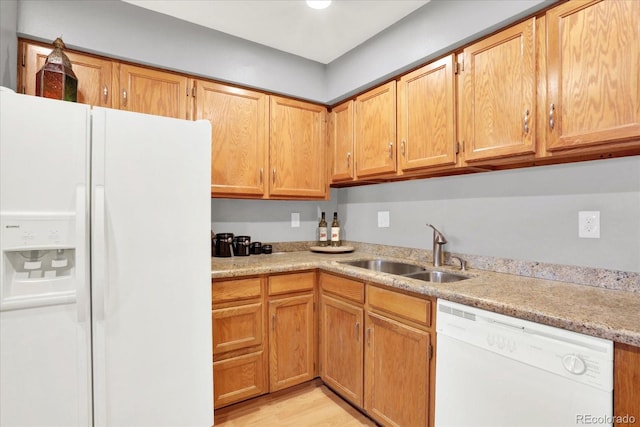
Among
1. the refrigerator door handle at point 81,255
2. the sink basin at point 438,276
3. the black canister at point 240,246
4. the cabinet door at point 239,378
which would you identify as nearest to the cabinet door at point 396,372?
the sink basin at point 438,276

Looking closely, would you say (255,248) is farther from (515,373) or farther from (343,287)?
(515,373)

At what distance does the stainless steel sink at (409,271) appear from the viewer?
6.18 feet

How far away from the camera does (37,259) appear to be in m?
1.24

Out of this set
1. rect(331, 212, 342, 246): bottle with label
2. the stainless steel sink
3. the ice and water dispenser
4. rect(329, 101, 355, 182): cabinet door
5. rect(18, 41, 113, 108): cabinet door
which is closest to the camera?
the ice and water dispenser

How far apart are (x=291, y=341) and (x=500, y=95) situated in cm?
184

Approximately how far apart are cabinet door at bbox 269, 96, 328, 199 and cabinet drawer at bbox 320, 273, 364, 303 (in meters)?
0.74

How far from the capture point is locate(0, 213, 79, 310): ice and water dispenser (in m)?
1.17

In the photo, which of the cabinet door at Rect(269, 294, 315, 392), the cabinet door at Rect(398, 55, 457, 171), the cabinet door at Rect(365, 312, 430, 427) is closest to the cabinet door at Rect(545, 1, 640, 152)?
the cabinet door at Rect(398, 55, 457, 171)

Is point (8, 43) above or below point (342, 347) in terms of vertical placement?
above

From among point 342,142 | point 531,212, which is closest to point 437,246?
point 531,212

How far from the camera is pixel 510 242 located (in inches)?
68.8

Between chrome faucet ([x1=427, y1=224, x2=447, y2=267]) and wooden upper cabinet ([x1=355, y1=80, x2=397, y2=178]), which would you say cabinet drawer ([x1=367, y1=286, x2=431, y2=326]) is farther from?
wooden upper cabinet ([x1=355, y1=80, x2=397, y2=178])

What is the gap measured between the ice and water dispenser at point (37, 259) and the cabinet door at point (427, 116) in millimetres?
1751

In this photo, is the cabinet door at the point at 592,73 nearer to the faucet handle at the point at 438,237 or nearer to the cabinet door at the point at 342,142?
the faucet handle at the point at 438,237
